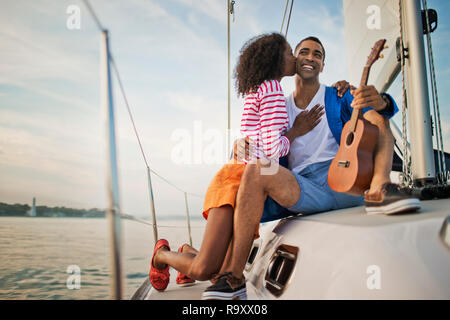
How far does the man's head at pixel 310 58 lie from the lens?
1.47 meters

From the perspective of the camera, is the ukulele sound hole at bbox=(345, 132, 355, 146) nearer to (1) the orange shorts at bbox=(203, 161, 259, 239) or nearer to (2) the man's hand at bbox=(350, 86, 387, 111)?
(2) the man's hand at bbox=(350, 86, 387, 111)

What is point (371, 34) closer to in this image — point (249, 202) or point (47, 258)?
point (249, 202)

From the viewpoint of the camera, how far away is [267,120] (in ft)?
4.11

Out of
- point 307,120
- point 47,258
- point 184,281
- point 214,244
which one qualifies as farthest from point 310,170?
point 47,258

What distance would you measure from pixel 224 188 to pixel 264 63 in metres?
0.65

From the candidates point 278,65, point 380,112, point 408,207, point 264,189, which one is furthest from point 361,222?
point 278,65

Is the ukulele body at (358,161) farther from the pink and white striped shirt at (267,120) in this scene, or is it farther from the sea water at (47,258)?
the sea water at (47,258)

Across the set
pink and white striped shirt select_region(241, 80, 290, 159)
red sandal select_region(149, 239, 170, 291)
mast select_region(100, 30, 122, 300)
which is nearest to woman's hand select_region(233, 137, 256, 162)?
pink and white striped shirt select_region(241, 80, 290, 159)

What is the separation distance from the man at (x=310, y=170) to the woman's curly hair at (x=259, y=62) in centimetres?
11

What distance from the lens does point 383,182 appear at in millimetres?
942

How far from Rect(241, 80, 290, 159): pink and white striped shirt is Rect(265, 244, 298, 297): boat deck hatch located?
378mm

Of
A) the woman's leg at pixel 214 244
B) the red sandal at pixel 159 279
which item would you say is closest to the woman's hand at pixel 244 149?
the woman's leg at pixel 214 244
